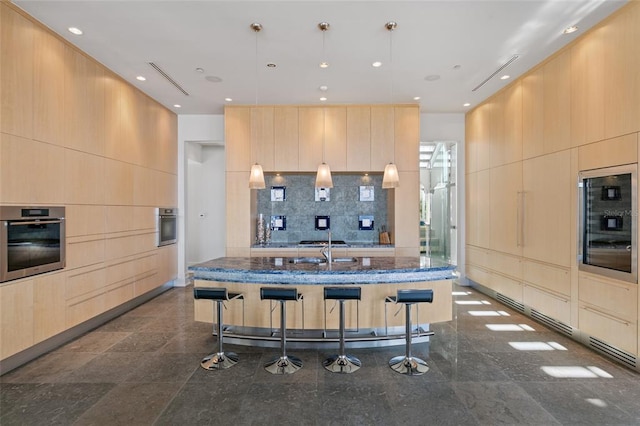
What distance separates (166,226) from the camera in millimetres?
5691

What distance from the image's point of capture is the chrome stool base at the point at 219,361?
303cm

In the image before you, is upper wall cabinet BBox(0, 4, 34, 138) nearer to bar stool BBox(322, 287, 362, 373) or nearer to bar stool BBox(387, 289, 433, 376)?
bar stool BBox(322, 287, 362, 373)

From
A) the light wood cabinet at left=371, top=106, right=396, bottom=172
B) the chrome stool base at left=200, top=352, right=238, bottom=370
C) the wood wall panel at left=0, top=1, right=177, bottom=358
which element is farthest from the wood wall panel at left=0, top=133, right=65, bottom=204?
the light wood cabinet at left=371, top=106, right=396, bottom=172

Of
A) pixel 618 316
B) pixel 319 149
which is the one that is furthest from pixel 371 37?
pixel 618 316

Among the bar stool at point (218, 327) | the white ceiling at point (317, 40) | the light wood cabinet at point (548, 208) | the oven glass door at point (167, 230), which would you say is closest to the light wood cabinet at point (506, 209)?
the light wood cabinet at point (548, 208)

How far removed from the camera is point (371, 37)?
337 cm

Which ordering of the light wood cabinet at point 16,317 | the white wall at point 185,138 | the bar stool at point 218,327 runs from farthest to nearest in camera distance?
the white wall at point 185,138, the bar stool at point 218,327, the light wood cabinet at point 16,317

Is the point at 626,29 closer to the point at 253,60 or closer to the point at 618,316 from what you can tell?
the point at 618,316

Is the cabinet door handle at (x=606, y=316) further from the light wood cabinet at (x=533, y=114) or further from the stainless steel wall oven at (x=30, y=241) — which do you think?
the stainless steel wall oven at (x=30, y=241)

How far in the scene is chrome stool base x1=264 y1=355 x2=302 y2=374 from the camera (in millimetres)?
2957

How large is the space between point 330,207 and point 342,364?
337 centimetres

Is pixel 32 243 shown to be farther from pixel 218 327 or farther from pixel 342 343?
pixel 342 343

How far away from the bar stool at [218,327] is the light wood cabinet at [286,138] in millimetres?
2815

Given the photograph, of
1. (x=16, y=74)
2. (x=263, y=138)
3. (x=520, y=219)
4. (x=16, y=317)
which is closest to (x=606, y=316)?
(x=520, y=219)
